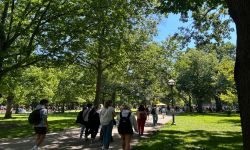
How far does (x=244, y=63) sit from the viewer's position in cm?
584

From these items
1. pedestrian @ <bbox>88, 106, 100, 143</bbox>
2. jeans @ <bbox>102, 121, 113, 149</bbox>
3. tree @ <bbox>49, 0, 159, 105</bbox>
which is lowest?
jeans @ <bbox>102, 121, 113, 149</bbox>

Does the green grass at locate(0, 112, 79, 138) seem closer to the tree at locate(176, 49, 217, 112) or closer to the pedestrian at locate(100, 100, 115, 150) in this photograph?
the pedestrian at locate(100, 100, 115, 150)

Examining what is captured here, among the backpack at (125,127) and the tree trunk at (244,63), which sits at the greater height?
the tree trunk at (244,63)

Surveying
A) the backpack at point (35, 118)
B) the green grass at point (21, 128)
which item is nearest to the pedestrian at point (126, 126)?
the backpack at point (35, 118)

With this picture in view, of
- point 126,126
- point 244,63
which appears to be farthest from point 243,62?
point 126,126

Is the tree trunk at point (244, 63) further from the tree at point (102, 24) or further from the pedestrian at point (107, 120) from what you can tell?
the tree at point (102, 24)

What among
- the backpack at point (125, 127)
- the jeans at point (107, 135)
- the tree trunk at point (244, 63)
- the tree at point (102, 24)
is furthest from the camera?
the tree at point (102, 24)

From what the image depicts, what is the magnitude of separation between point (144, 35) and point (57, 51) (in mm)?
11914

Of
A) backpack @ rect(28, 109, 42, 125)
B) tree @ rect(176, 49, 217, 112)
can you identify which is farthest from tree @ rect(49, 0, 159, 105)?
tree @ rect(176, 49, 217, 112)

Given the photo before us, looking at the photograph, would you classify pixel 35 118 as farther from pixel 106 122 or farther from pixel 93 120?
pixel 93 120

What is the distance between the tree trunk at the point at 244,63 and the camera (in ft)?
19.2

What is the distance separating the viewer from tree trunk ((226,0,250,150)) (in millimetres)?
5840

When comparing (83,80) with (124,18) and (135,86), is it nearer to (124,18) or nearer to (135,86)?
(135,86)

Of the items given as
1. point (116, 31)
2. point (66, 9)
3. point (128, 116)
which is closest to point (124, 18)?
point (116, 31)
